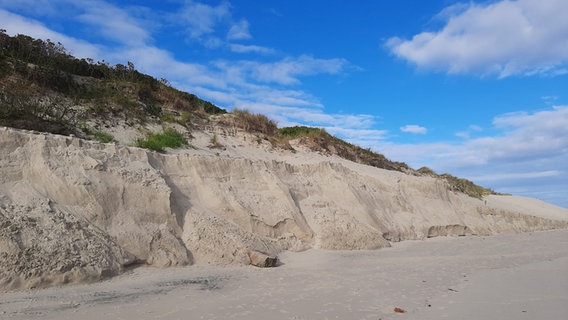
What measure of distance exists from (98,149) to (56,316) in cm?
559

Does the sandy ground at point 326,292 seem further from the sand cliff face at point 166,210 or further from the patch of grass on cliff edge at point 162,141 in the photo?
the patch of grass on cliff edge at point 162,141

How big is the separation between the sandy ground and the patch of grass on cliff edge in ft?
16.9

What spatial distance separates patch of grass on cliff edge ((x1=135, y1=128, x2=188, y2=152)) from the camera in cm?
1311

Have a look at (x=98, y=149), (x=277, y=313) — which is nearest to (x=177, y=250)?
(x=98, y=149)

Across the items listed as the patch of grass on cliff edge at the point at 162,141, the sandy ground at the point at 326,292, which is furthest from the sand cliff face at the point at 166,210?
the patch of grass on cliff edge at the point at 162,141

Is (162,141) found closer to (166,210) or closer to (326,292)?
(166,210)

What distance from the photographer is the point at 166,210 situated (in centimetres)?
1023

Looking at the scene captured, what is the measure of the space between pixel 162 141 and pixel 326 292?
27.0 feet

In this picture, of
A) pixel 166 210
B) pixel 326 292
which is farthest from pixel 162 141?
pixel 326 292

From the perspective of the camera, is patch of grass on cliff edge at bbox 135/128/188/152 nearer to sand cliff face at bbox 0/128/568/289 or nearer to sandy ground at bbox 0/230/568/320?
sand cliff face at bbox 0/128/568/289

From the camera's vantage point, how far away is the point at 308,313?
19.9ft

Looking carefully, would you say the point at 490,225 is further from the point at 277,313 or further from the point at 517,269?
the point at 277,313

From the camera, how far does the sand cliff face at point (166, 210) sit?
7.86 m

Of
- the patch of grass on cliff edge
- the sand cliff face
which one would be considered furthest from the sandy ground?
the patch of grass on cliff edge
